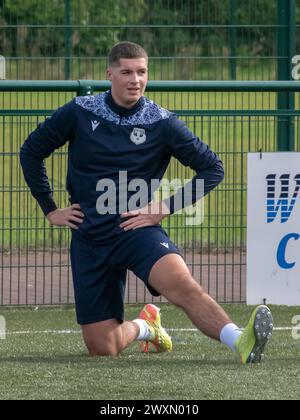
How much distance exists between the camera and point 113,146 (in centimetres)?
814

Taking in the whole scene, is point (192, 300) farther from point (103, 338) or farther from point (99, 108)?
point (99, 108)

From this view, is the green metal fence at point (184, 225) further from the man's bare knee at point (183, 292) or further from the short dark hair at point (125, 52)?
the man's bare knee at point (183, 292)

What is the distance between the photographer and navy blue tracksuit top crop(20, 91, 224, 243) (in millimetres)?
8117

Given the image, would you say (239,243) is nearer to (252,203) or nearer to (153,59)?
(252,203)

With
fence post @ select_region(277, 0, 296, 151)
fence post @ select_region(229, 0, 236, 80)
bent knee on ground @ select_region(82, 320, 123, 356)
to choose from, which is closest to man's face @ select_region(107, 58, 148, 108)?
bent knee on ground @ select_region(82, 320, 123, 356)

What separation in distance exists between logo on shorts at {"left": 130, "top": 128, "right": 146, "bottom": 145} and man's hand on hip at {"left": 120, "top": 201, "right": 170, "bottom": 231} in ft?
1.16

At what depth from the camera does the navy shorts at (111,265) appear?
315 inches

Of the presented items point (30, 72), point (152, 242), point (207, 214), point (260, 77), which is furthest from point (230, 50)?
point (152, 242)

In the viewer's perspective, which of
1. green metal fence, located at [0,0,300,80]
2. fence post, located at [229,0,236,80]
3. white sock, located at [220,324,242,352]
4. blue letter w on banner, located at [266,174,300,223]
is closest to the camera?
white sock, located at [220,324,242,352]

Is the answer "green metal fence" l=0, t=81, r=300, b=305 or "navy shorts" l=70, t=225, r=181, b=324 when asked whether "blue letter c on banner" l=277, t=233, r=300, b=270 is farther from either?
"navy shorts" l=70, t=225, r=181, b=324

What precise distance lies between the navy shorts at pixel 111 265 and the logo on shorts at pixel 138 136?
1.56 feet

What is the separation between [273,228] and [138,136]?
2.31m

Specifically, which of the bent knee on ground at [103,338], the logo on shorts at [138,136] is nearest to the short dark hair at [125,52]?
the logo on shorts at [138,136]

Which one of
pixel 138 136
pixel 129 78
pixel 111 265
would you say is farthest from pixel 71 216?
pixel 129 78
